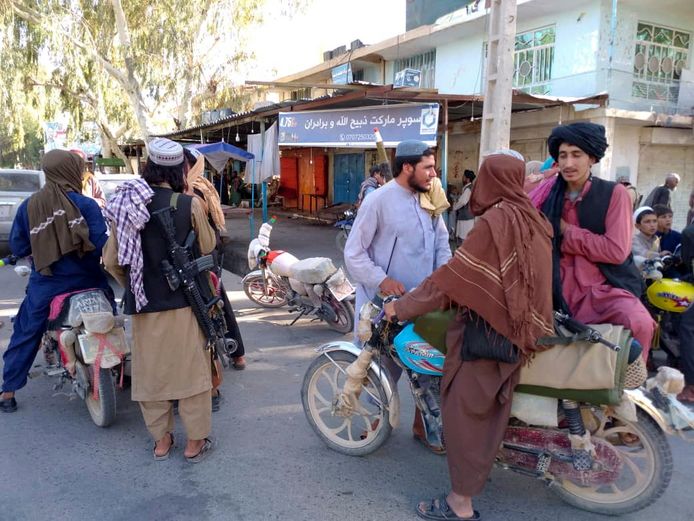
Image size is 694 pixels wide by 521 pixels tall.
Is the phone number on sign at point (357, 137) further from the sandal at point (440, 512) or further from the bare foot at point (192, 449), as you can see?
the sandal at point (440, 512)

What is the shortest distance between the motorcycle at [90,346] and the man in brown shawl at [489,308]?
2053 millimetres

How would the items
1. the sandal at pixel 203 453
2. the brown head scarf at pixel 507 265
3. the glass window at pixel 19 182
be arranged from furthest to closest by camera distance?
the glass window at pixel 19 182, the sandal at pixel 203 453, the brown head scarf at pixel 507 265

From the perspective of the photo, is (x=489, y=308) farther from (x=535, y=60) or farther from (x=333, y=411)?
(x=535, y=60)

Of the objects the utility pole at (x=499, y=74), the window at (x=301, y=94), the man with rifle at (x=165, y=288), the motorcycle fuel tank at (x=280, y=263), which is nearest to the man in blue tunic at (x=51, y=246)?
the man with rifle at (x=165, y=288)

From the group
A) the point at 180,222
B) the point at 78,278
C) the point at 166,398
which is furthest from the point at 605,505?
the point at 78,278

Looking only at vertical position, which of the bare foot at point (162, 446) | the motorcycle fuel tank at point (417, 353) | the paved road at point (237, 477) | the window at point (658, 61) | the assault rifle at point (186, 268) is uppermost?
the window at point (658, 61)

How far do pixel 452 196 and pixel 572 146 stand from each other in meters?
10.8

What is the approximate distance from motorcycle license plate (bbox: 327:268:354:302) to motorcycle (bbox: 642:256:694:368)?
2.64m

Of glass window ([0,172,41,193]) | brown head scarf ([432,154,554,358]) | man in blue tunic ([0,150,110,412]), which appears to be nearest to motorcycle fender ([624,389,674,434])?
brown head scarf ([432,154,554,358])

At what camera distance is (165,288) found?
A: 113 inches

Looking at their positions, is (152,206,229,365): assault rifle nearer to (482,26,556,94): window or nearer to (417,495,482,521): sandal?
(417,495,482,521): sandal

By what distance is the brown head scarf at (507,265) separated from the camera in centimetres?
215

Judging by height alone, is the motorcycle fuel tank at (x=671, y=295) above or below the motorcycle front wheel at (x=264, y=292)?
above

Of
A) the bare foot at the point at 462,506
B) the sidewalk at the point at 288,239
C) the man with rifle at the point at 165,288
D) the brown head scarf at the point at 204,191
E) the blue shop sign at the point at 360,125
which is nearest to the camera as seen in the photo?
the bare foot at the point at 462,506
